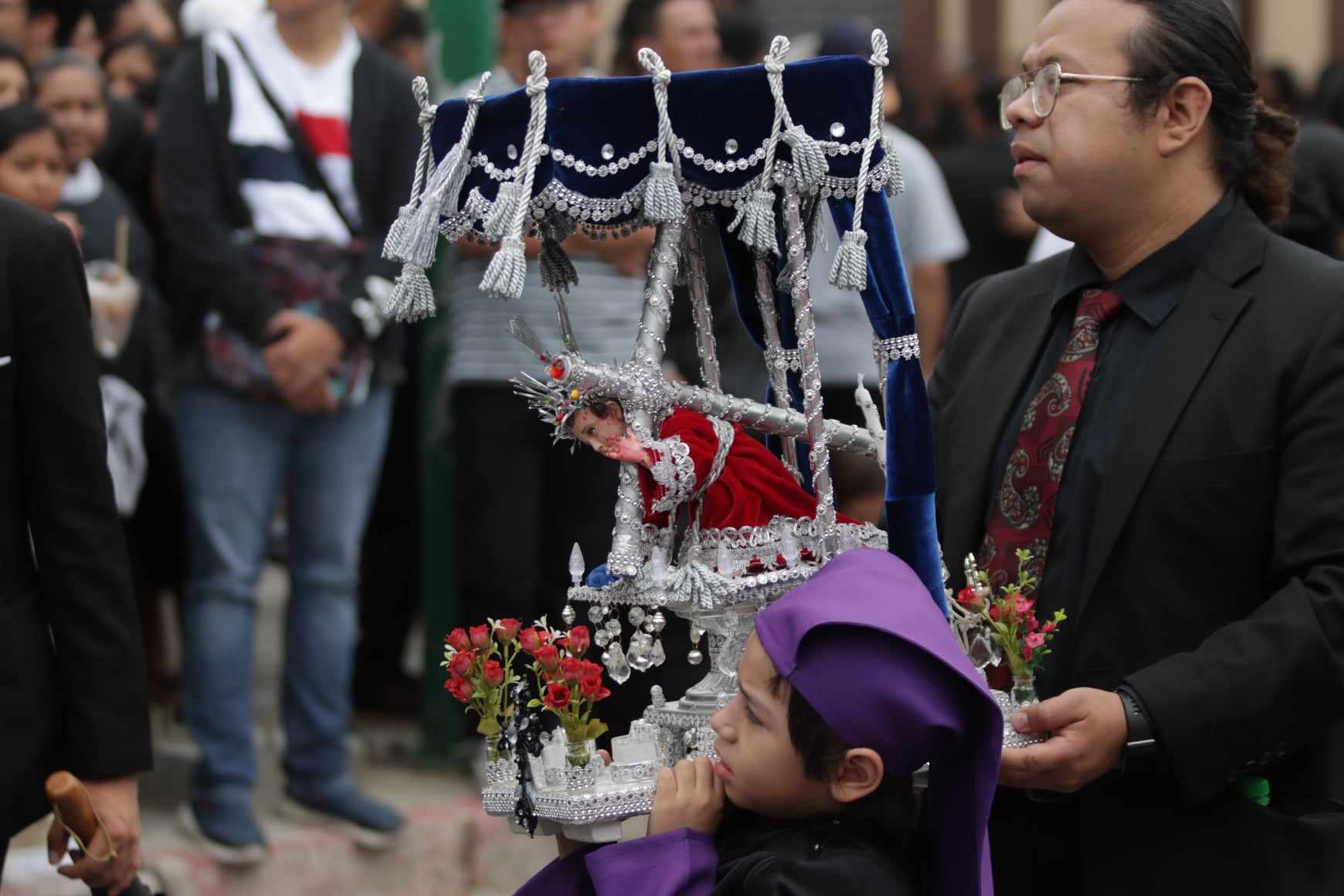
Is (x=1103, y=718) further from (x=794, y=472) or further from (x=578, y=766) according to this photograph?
(x=578, y=766)

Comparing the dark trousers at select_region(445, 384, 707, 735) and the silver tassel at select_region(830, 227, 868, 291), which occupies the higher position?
the silver tassel at select_region(830, 227, 868, 291)

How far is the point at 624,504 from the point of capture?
8.28 ft

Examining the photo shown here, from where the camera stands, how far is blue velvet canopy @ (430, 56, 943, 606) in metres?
2.53

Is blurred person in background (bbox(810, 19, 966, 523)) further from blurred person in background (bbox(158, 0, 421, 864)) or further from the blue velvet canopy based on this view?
the blue velvet canopy

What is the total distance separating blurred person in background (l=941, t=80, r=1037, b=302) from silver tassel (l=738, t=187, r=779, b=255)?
4.99 m

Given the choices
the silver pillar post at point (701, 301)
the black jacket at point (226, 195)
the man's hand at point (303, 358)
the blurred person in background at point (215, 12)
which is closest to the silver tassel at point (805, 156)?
the silver pillar post at point (701, 301)

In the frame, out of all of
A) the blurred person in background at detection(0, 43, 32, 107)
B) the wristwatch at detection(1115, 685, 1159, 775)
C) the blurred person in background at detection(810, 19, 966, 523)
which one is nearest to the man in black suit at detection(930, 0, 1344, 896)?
the wristwatch at detection(1115, 685, 1159, 775)

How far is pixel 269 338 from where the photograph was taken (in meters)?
4.79

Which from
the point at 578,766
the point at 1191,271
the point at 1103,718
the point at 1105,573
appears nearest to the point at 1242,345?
the point at 1191,271

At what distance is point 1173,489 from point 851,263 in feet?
2.07

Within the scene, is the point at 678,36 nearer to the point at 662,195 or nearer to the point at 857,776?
the point at 662,195

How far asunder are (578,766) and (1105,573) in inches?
34.5

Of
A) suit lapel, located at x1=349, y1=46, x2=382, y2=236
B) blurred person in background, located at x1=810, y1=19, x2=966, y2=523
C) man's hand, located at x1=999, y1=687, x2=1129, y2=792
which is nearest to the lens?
man's hand, located at x1=999, y1=687, x2=1129, y2=792

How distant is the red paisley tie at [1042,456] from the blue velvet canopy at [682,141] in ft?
1.57
